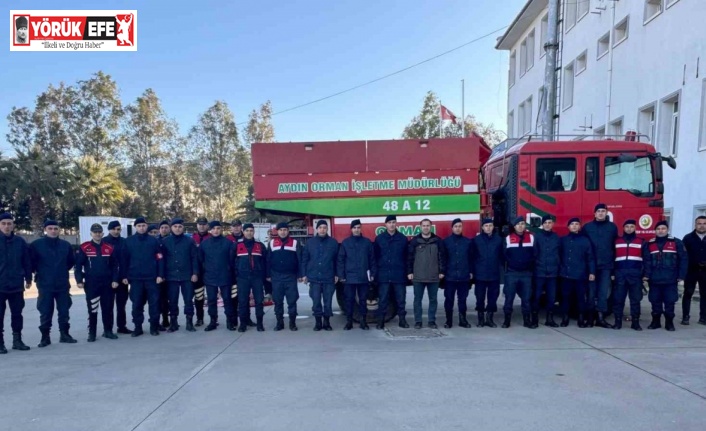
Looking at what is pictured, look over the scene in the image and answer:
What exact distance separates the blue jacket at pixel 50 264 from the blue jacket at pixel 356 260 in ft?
13.3

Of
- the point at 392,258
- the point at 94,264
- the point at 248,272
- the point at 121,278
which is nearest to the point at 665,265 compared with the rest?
the point at 392,258

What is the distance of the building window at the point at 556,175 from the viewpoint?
729 cm

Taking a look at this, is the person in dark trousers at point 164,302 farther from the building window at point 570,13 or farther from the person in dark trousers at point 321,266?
the building window at point 570,13

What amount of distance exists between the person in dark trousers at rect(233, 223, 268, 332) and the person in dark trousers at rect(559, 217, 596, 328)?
A: 4717 mm

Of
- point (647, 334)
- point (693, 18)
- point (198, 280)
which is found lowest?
point (647, 334)

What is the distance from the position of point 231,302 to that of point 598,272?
5868mm

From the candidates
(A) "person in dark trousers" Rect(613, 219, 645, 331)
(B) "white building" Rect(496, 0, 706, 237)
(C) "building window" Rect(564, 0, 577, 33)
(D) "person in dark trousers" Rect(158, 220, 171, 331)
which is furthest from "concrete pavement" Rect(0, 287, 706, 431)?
(C) "building window" Rect(564, 0, 577, 33)

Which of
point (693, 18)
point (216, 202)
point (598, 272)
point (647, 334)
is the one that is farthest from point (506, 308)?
point (216, 202)

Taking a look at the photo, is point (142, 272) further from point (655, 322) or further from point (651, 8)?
point (651, 8)

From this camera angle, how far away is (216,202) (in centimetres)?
3253

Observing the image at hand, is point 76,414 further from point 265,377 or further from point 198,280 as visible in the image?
point 198,280

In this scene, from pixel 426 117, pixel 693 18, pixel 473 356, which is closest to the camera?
pixel 473 356

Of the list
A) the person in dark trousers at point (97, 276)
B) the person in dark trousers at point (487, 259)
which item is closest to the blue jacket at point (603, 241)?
the person in dark trousers at point (487, 259)

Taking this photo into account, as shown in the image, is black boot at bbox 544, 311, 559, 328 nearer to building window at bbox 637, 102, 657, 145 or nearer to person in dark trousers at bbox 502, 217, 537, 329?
person in dark trousers at bbox 502, 217, 537, 329
